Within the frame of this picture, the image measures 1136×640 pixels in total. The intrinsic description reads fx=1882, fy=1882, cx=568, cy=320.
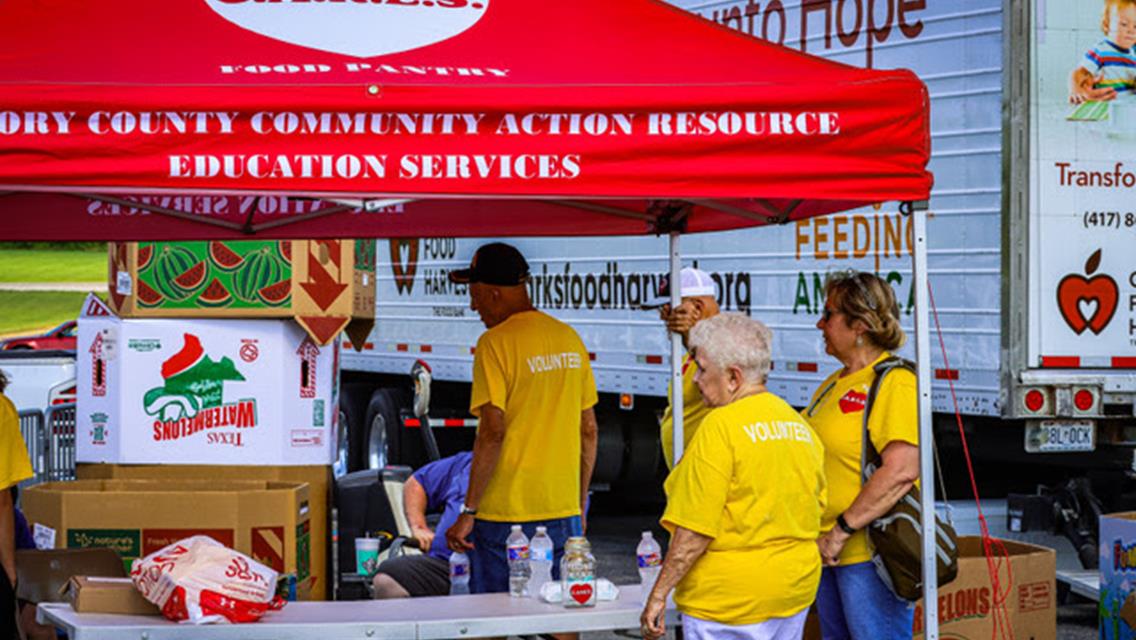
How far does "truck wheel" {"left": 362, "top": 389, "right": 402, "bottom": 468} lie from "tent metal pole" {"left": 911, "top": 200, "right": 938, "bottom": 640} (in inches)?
387

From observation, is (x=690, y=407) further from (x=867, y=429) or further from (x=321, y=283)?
(x=321, y=283)

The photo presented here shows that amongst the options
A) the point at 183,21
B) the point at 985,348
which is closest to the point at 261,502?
the point at 183,21

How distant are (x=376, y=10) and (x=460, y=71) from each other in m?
0.40

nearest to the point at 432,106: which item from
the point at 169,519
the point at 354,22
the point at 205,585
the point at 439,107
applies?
the point at 439,107

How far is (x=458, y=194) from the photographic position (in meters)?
5.08

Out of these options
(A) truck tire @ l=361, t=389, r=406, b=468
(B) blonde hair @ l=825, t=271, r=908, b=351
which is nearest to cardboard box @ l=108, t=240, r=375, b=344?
(B) blonde hair @ l=825, t=271, r=908, b=351

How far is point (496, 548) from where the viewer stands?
6.55 metres

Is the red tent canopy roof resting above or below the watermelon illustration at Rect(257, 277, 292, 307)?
above

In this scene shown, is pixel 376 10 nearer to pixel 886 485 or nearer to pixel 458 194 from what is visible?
pixel 458 194

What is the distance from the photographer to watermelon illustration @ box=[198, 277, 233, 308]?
8430 millimetres

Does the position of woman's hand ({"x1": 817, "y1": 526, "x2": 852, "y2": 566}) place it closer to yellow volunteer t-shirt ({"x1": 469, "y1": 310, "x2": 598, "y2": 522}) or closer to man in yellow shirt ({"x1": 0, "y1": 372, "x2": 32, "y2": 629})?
yellow volunteer t-shirt ({"x1": 469, "y1": 310, "x2": 598, "y2": 522})

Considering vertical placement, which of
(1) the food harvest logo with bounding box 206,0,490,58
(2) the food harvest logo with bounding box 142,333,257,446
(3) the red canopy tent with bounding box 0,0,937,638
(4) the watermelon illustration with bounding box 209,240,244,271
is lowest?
(2) the food harvest logo with bounding box 142,333,257,446

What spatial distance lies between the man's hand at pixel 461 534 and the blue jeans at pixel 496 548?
44mm

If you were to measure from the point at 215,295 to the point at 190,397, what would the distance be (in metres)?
0.47
